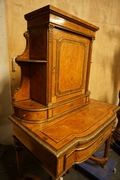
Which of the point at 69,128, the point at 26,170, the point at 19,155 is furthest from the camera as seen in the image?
the point at 26,170

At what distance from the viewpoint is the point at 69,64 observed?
1.17 m

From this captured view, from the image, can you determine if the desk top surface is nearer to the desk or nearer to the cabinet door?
the desk

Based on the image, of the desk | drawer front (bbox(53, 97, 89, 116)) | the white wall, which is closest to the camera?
the desk

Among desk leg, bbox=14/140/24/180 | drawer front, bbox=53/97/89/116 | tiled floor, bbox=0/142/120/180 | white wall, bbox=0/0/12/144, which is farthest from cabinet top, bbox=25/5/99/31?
tiled floor, bbox=0/142/120/180

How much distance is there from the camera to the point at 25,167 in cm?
166

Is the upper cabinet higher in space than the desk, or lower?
higher

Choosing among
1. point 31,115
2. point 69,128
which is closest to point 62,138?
point 69,128

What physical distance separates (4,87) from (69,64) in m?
1.02

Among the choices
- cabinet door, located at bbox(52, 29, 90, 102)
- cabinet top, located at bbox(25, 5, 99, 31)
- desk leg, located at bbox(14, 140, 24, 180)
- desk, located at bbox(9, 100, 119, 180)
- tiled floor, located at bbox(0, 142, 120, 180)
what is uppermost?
cabinet top, located at bbox(25, 5, 99, 31)

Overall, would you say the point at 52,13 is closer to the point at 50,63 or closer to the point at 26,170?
the point at 50,63

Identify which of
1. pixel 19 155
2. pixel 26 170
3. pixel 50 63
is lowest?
pixel 26 170

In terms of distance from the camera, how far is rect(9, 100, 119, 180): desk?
787 mm

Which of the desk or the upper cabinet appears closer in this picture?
the desk

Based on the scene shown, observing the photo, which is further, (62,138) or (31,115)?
(31,115)
